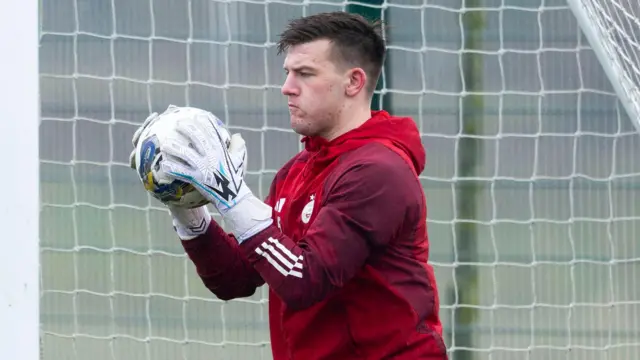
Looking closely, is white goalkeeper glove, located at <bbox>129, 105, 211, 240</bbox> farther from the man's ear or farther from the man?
the man's ear

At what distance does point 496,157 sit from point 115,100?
5.41 ft

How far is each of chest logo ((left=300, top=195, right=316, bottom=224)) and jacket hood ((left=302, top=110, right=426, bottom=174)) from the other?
0.10m

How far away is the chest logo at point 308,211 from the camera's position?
2.46 meters

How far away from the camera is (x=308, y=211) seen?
8.09 ft

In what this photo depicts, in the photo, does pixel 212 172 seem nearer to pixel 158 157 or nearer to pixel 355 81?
pixel 158 157

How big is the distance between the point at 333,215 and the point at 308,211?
198mm

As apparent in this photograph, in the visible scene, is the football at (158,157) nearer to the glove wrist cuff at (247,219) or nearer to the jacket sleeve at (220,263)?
the glove wrist cuff at (247,219)

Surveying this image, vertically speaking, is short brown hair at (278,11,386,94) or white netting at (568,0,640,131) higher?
white netting at (568,0,640,131)

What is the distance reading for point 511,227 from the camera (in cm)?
448

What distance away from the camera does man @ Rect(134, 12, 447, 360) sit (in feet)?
7.44

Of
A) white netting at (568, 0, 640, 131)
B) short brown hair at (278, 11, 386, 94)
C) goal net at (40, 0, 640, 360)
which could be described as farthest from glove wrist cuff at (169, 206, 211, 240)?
white netting at (568, 0, 640, 131)

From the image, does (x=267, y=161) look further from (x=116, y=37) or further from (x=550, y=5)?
(x=550, y=5)

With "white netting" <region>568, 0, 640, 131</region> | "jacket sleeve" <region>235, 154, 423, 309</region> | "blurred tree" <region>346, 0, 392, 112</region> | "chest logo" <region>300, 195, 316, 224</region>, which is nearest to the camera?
"jacket sleeve" <region>235, 154, 423, 309</region>
